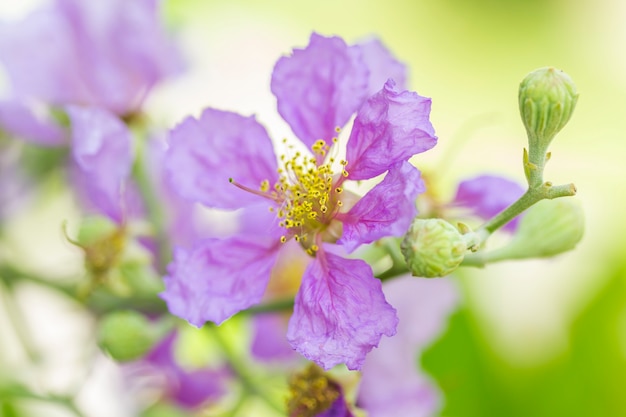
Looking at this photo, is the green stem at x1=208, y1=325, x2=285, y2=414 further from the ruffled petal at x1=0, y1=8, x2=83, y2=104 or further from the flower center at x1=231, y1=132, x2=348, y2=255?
the ruffled petal at x1=0, y1=8, x2=83, y2=104

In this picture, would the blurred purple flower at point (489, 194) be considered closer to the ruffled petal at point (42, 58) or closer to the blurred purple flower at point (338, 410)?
the blurred purple flower at point (338, 410)

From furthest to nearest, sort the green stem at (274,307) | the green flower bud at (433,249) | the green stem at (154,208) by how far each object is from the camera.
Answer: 1. the green stem at (154,208)
2. the green stem at (274,307)
3. the green flower bud at (433,249)

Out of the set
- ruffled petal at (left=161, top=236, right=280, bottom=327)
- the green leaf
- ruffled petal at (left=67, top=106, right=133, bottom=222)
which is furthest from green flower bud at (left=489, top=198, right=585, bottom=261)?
the green leaf

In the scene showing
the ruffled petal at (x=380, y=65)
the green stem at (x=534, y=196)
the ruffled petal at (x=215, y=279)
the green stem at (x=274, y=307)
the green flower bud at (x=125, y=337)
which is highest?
the ruffled petal at (x=380, y=65)

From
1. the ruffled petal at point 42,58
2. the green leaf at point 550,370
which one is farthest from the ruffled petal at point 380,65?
the green leaf at point 550,370

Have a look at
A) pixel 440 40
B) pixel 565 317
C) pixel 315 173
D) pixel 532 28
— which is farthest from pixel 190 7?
pixel 315 173

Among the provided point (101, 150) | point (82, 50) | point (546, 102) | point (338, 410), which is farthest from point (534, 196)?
point (82, 50)

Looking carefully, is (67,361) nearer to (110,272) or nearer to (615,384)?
(110,272)

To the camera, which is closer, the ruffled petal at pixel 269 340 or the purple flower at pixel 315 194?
the purple flower at pixel 315 194
